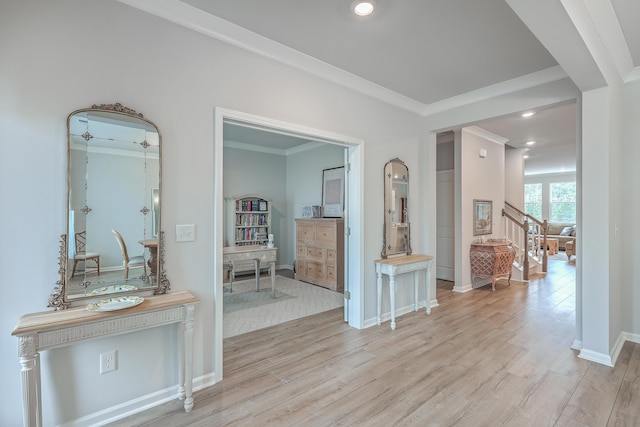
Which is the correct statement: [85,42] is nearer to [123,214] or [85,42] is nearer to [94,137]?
[94,137]

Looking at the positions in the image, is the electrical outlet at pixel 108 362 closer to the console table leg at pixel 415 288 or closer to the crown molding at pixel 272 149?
the console table leg at pixel 415 288

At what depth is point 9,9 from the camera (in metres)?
1.65

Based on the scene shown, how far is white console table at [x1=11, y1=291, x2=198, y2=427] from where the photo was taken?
4.85 ft

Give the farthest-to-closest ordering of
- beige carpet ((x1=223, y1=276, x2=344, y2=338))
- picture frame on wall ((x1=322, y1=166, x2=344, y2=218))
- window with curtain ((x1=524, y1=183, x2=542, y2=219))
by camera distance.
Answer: window with curtain ((x1=524, y1=183, x2=542, y2=219)) < picture frame on wall ((x1=322, y1=166, x2=344, y2=218)) < beige carpet ((x1=223, y1=276, x2=344, y2=338))

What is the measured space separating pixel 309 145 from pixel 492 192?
384 cm

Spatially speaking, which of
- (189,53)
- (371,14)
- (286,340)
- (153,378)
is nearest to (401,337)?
(286,340)

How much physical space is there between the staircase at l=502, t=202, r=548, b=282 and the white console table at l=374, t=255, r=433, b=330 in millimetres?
3104

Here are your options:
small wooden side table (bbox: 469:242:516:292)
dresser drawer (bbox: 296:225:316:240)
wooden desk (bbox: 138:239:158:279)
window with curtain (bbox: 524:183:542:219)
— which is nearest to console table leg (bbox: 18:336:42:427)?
wooden desk (bbox: 138:239:158:279)

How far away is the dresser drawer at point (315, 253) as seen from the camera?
5.47 meters

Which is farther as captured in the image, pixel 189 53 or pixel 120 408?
pixel 189 53

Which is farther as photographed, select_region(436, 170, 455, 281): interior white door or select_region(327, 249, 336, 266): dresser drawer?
select_region(436, 170, 455, 281): interior white door

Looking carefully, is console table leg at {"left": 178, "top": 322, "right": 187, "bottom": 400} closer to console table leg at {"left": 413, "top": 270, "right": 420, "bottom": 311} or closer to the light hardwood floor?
the light hardwood floor

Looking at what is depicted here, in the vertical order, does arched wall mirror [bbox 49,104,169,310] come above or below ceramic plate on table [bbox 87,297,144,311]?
above

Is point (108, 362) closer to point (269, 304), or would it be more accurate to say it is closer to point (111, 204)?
point (111, 204)
